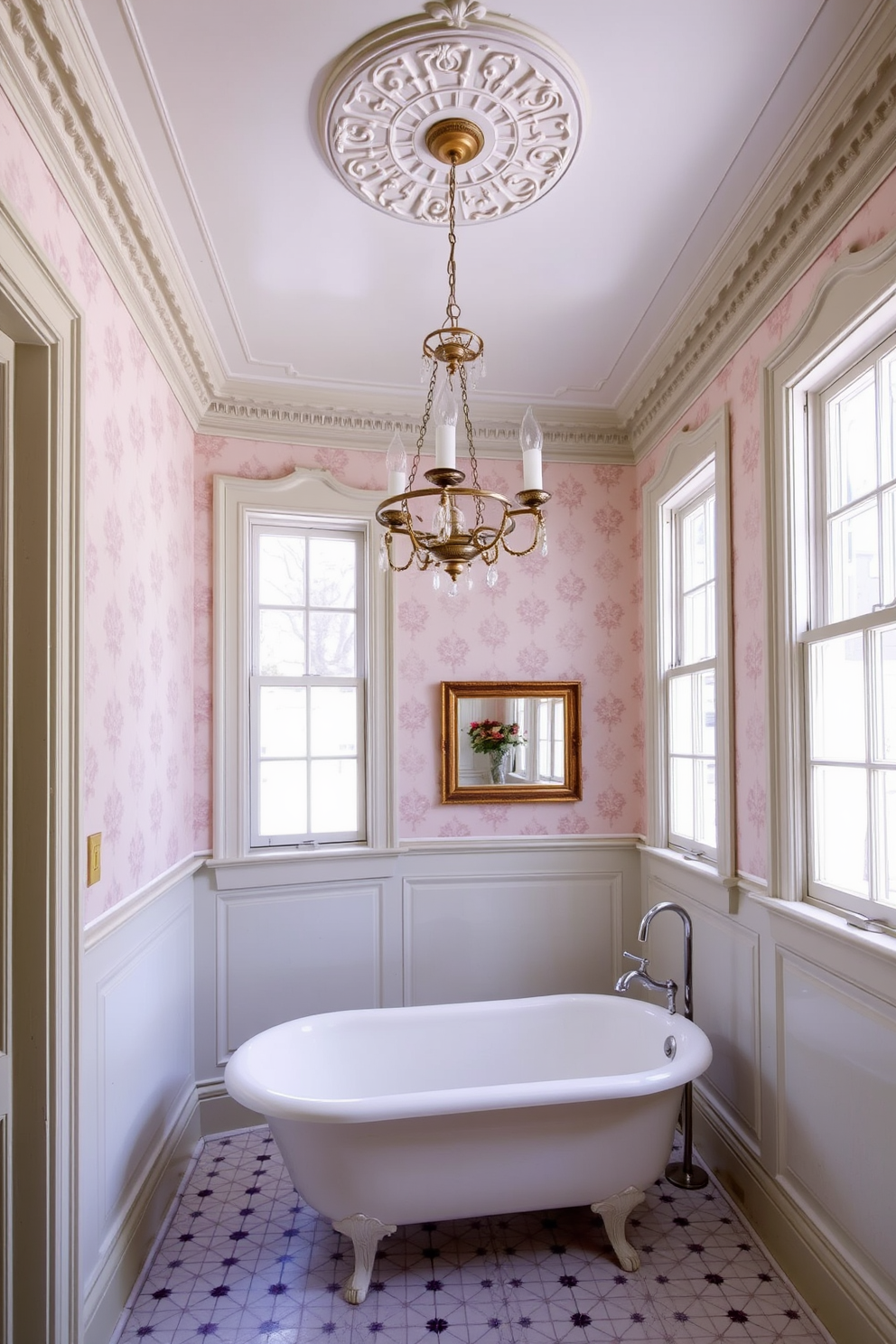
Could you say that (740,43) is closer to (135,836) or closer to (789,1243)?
(135,836)

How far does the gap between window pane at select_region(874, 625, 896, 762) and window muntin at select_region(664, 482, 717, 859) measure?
857 mm

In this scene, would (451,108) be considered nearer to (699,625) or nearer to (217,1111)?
(699,625)

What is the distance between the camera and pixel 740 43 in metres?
1.61

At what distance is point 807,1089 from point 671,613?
1753 mm

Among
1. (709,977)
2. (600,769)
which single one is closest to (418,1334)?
(709,977)

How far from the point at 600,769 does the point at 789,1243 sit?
5.69ft

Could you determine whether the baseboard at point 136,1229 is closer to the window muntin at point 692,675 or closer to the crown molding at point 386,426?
the window muntin at point 692,675

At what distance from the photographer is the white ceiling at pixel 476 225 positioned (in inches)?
61.7

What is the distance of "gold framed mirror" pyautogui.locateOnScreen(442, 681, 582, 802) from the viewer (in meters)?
3.36

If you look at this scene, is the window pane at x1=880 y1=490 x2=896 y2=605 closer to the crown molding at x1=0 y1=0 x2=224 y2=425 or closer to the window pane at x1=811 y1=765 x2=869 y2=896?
the window pane at x1=811 y1=765 x2=869 y2=896

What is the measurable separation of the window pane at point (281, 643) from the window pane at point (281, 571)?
0.19 ft

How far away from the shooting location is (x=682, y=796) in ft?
10.3

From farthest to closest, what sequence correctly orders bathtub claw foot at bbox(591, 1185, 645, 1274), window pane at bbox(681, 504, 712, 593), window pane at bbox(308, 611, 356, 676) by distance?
window pane at bbox(308, 611, 356, 676), window pane at bbox(681, 504, 712, 593), bathtub claw foot at bbox(591, 1185, 645, 1274)

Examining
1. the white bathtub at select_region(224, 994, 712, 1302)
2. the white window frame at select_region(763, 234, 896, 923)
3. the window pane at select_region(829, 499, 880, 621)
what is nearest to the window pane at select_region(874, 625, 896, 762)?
the window pane at select_region(829, 499, 880, 621)
